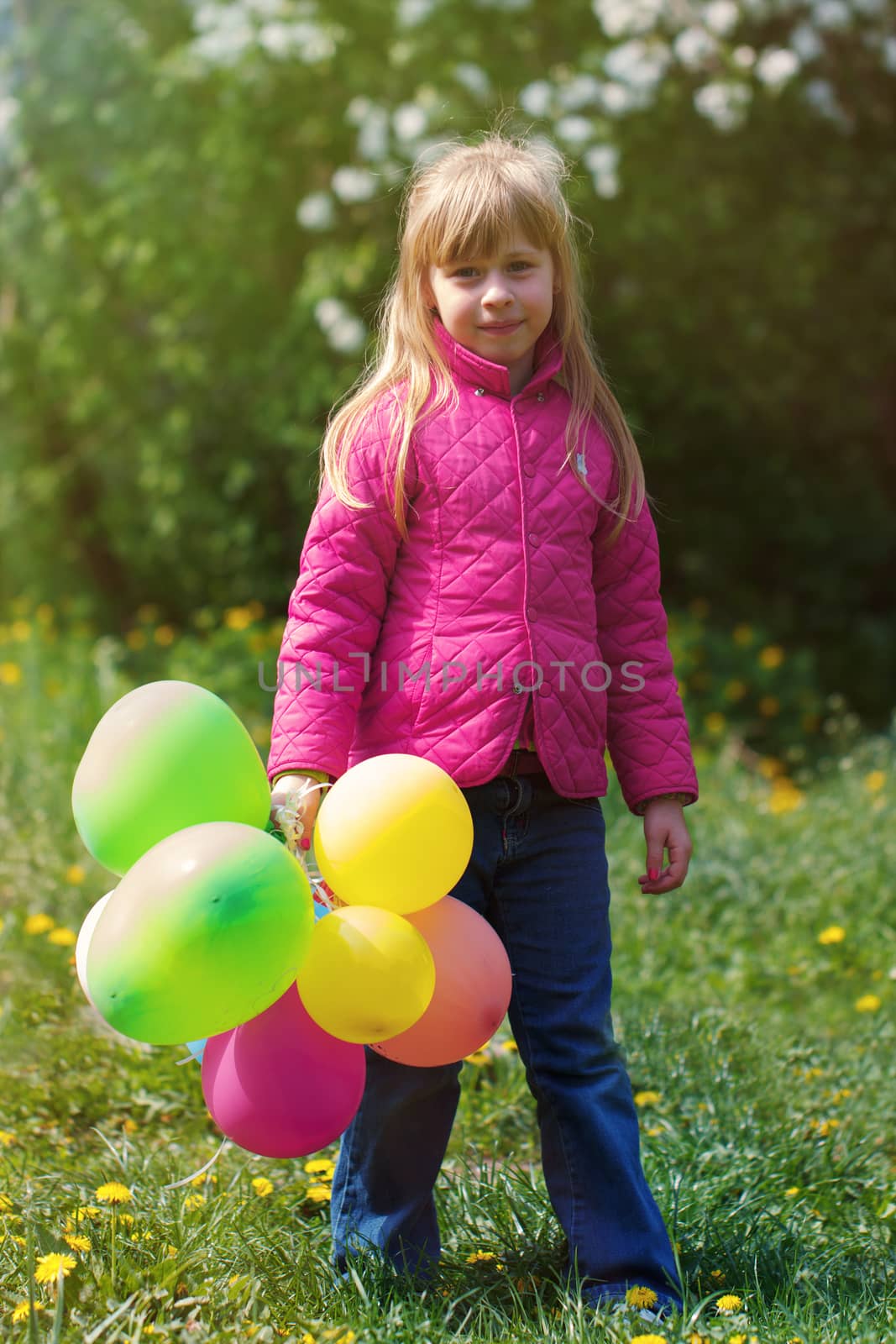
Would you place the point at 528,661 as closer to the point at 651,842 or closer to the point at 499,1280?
the point at 651,842

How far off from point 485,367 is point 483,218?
8.3 inches

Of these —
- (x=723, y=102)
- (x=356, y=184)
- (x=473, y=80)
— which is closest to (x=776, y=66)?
(x=723, y=102)

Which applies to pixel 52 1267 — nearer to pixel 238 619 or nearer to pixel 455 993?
pixel 455 993

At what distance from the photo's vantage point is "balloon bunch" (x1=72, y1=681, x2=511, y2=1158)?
5.20 ft

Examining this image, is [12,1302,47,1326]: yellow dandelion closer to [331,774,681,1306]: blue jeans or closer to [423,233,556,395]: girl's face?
[331,774,681,1306]: blue jeans

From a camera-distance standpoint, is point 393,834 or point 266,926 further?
point 393,834

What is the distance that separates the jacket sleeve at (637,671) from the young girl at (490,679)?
31 millimetres

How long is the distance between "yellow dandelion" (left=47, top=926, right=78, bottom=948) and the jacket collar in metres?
1.57

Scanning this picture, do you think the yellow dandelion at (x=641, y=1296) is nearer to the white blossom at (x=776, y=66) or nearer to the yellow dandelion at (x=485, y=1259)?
the yellow dandelion at (x=485, y=1259)

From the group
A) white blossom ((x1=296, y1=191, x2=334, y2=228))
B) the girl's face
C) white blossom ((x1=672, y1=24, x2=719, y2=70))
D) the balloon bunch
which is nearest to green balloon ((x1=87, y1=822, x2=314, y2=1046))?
the balloon bunch

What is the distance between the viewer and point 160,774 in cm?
170

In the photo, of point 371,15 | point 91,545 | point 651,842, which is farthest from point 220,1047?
point 91,545

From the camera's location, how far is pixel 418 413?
2025 mm

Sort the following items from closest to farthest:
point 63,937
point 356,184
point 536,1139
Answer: point 536,1139 → point 63,937 → point 356,184
